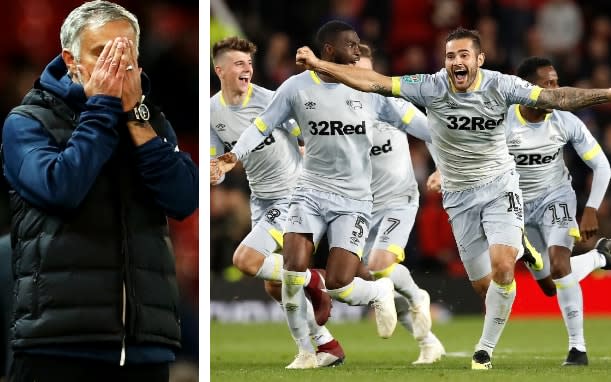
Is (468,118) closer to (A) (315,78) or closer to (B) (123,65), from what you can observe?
(A) (315,78)

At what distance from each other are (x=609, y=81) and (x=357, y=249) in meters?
4.24

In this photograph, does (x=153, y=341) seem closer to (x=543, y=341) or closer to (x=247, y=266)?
(x=247, y=266)

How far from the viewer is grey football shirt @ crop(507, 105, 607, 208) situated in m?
5.70

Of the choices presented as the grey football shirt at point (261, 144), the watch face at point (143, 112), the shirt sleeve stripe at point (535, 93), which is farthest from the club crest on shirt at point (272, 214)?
the watch face at point (143, 112)

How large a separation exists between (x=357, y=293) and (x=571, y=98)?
1.52 meters

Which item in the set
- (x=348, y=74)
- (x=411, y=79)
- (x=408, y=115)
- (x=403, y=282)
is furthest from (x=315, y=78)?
(x=403, y=282)

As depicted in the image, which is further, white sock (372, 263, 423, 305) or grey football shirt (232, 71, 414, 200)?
white sock (372, 263, 423, 305)

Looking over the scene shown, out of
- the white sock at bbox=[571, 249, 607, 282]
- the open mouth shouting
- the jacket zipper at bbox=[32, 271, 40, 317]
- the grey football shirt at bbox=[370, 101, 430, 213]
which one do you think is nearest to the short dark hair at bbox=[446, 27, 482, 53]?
the open mouth shouting

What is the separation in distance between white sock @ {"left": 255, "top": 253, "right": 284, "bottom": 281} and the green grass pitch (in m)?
0.47

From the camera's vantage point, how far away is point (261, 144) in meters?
6.14

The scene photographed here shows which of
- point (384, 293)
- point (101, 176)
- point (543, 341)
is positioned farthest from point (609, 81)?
point (101, 176)

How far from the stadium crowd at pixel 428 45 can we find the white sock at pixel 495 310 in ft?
3.58

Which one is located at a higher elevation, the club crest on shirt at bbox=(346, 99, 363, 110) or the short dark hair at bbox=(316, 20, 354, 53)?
the short dark hair at bbox=(316, 20, 354, 53)

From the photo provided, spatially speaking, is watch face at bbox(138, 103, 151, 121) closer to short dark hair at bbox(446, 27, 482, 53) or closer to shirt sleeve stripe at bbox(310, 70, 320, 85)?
short dark hair at bbox(446, 27, 482, 53)
